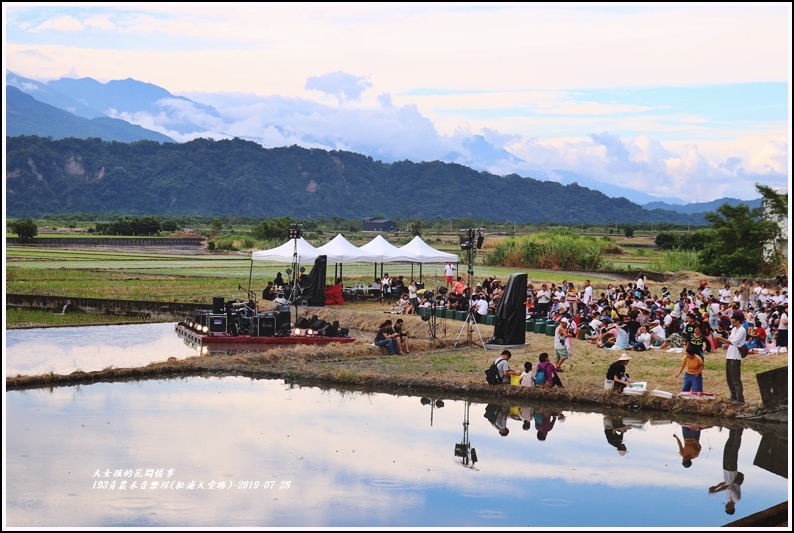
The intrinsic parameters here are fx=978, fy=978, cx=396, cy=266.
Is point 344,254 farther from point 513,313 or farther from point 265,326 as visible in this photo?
point 513,313

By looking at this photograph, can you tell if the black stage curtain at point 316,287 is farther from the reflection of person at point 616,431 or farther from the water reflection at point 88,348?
the reflection of person at point 616,431

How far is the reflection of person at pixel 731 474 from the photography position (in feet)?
39.8

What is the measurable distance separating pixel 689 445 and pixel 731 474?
141 cm

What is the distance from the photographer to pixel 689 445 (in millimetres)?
14539

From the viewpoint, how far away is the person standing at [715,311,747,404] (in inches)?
602

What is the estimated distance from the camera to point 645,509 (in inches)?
457

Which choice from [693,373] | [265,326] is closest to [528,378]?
[693,373]

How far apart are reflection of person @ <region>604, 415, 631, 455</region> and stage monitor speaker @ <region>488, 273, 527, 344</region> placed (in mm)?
5742

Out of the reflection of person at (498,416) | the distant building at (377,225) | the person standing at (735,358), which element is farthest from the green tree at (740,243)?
the distant building at (377,225)

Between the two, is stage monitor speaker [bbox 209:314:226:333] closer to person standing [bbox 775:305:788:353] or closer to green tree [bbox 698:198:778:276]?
person standing [bbox 775:305:788:353]

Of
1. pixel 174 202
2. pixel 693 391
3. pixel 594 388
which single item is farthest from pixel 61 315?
pixel 174 202

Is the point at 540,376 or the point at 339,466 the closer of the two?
the point at 339,466

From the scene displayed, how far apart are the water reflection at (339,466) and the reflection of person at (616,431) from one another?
0.40 ft

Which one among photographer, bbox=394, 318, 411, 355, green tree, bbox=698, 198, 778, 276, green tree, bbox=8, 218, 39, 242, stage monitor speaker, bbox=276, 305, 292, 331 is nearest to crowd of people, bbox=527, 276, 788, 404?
photographer, bbox=394, 318, 411, 355
